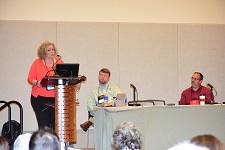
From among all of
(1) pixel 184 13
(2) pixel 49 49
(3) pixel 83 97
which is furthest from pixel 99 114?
(1) pixel 184 13

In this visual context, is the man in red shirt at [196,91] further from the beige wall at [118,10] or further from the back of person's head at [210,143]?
the back of person's head at [210,143]

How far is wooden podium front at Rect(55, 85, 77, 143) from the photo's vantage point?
4488 mm

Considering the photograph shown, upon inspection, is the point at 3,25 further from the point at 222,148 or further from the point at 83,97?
the point at 222,148

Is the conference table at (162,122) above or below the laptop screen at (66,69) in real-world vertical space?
below

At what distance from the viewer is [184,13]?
835 cm

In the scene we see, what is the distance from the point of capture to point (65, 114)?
4508mm

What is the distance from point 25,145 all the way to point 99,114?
2892 millimetres

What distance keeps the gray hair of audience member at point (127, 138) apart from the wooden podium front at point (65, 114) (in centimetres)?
226

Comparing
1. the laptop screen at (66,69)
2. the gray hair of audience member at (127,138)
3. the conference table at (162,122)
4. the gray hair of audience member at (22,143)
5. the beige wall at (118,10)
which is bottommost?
the conference table at (162,122)

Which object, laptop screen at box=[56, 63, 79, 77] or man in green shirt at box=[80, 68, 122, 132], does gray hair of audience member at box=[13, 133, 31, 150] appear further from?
man in green shirt at box=[80, 68, 122, 132]

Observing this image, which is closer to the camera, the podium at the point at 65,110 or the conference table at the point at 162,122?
the podium at the point at 65,110

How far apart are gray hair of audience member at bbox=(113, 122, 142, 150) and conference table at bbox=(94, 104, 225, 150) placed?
2478 mm

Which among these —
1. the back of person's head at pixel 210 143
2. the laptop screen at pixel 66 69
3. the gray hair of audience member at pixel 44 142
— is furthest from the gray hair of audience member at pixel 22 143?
the laptop screen at pixel 66 69

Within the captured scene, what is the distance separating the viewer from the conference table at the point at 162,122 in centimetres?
486
